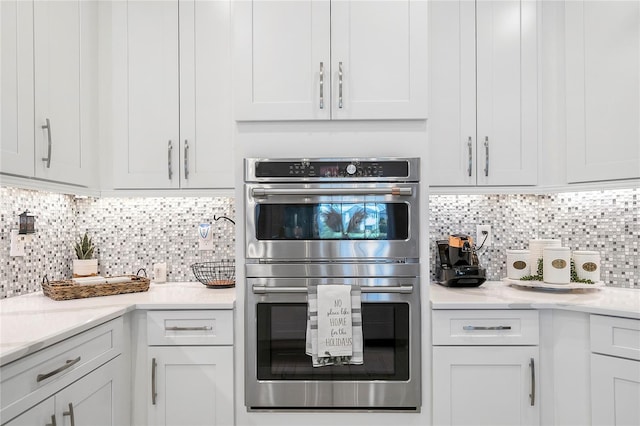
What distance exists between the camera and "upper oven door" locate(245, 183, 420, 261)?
184 centimetres

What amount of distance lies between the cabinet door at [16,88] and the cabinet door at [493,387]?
77.3 inches

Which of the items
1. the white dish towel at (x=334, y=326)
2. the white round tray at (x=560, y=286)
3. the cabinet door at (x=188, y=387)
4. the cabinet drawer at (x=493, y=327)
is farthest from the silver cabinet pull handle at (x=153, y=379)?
the white round tray at (x=560, y=286)

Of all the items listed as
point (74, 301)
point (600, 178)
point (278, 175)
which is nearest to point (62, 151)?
point (74, 301)

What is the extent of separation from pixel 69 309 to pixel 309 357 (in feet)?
3.42

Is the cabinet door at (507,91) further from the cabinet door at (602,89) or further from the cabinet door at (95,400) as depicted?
the cabinet door at (95,400)

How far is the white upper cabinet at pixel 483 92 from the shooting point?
2150 mm

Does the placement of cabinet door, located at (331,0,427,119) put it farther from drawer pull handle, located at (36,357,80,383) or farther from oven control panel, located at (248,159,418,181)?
drawer pull handle, located at (36,357,80,383)

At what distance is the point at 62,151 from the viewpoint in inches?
73.0

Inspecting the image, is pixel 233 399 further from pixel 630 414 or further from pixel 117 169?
pixel 630 414

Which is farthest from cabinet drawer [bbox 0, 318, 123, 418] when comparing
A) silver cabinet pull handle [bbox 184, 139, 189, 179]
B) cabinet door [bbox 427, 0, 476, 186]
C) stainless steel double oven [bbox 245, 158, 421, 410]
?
cabinet door [bbox 427, 0, 476, 186]

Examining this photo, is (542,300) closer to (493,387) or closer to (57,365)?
(493,387)

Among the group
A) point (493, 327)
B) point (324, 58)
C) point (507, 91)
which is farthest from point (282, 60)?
point (493, 327)

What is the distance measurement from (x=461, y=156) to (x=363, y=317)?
102cm

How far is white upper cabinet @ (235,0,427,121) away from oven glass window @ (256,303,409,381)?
896mm
